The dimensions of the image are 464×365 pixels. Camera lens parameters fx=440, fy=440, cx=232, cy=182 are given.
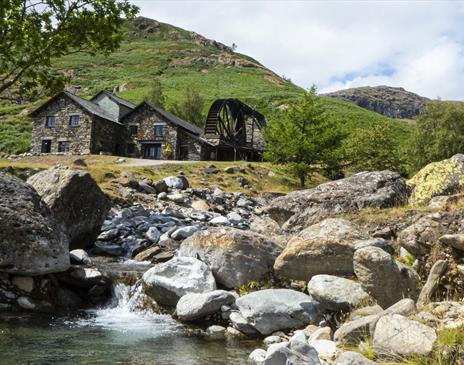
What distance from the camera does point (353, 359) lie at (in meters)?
5.47

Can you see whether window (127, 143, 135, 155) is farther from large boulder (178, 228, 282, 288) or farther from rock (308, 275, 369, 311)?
rock (308, 275, 369, 311)

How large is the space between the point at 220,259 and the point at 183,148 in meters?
42.2

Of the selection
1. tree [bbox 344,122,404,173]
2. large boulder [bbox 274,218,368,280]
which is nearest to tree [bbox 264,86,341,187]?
tree [bbox 344,122,404,173]

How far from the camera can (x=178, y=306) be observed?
9.66 m

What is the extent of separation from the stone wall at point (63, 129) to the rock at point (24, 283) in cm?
4200

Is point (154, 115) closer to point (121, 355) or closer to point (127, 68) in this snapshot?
point (121, 355)

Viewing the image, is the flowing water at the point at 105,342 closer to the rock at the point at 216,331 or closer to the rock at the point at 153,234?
the rock at the point at 216,331

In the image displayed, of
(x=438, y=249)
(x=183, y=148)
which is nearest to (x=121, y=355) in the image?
(x=438, y=249)

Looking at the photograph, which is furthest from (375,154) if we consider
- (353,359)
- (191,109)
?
(191,109)

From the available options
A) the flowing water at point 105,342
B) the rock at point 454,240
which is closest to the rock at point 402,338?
the flowing water at point 105,342

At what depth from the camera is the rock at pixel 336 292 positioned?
326 inches

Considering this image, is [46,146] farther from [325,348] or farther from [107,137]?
[325,348]

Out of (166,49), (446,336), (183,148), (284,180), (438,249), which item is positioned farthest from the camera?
(166,49)

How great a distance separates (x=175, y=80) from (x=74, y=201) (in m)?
92.2
